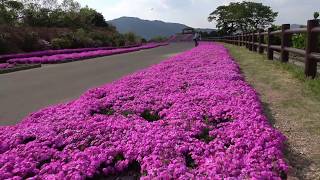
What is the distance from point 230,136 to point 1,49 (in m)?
28.5

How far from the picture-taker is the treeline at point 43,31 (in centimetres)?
3388

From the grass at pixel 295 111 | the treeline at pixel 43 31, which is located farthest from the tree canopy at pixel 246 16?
the grass at pixel 295 111

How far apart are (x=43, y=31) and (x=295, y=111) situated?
3746 centimetres

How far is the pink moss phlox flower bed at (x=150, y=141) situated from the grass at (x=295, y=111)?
29cm

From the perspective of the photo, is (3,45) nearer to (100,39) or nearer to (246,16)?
(100,39)

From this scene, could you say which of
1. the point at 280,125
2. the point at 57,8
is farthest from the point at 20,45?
the point at 57,8

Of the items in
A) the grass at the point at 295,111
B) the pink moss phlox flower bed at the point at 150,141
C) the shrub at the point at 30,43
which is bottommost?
the grass at the point at 295,111

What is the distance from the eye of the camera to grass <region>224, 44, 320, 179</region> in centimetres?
445

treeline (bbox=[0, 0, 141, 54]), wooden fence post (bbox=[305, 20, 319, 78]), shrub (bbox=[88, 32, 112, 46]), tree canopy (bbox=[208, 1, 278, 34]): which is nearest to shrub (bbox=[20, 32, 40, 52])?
treeline (bbox=[0, 0, 141, 54])

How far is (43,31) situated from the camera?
41188mm

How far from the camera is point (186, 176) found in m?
3.77

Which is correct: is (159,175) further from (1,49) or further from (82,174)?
(1,49)

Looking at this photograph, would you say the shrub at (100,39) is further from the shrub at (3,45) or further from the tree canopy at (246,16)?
the tree canopy at (246,16)

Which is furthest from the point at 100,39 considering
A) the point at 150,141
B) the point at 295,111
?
the point at 150,141
